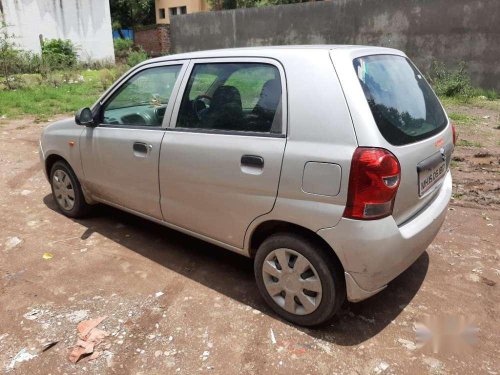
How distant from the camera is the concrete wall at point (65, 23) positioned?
20.7 meters

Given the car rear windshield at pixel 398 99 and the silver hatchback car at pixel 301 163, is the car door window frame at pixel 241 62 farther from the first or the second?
the car rear windshield at pixel 398 99

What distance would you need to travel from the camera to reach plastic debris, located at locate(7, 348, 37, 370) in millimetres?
2510

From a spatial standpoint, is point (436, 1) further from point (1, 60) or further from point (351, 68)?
point (1, 60)

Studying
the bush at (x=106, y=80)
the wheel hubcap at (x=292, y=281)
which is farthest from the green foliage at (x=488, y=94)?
the bush at (x=106, y=80)

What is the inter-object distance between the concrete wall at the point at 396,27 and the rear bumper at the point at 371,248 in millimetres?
11638

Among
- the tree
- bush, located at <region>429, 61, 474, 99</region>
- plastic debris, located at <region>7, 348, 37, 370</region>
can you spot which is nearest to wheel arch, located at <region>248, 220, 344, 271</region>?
plastic debris, located at <region>7, 348, 37, 370</region>

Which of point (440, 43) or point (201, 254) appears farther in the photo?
point (440, 43)

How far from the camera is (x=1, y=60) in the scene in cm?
1425

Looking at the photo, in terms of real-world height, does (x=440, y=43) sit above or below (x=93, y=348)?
above

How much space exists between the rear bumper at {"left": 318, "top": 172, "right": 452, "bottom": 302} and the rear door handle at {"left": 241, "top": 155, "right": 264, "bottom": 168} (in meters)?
0.57

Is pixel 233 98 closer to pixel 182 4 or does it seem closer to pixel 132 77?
pixel 132 77

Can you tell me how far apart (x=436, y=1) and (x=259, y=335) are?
12.7 meters

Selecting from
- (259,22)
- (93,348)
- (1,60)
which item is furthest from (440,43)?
(1,60)

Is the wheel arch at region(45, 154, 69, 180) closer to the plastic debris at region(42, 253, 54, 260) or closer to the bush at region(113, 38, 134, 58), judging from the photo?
the plastic debris at region(42, 253, 54, 260)
